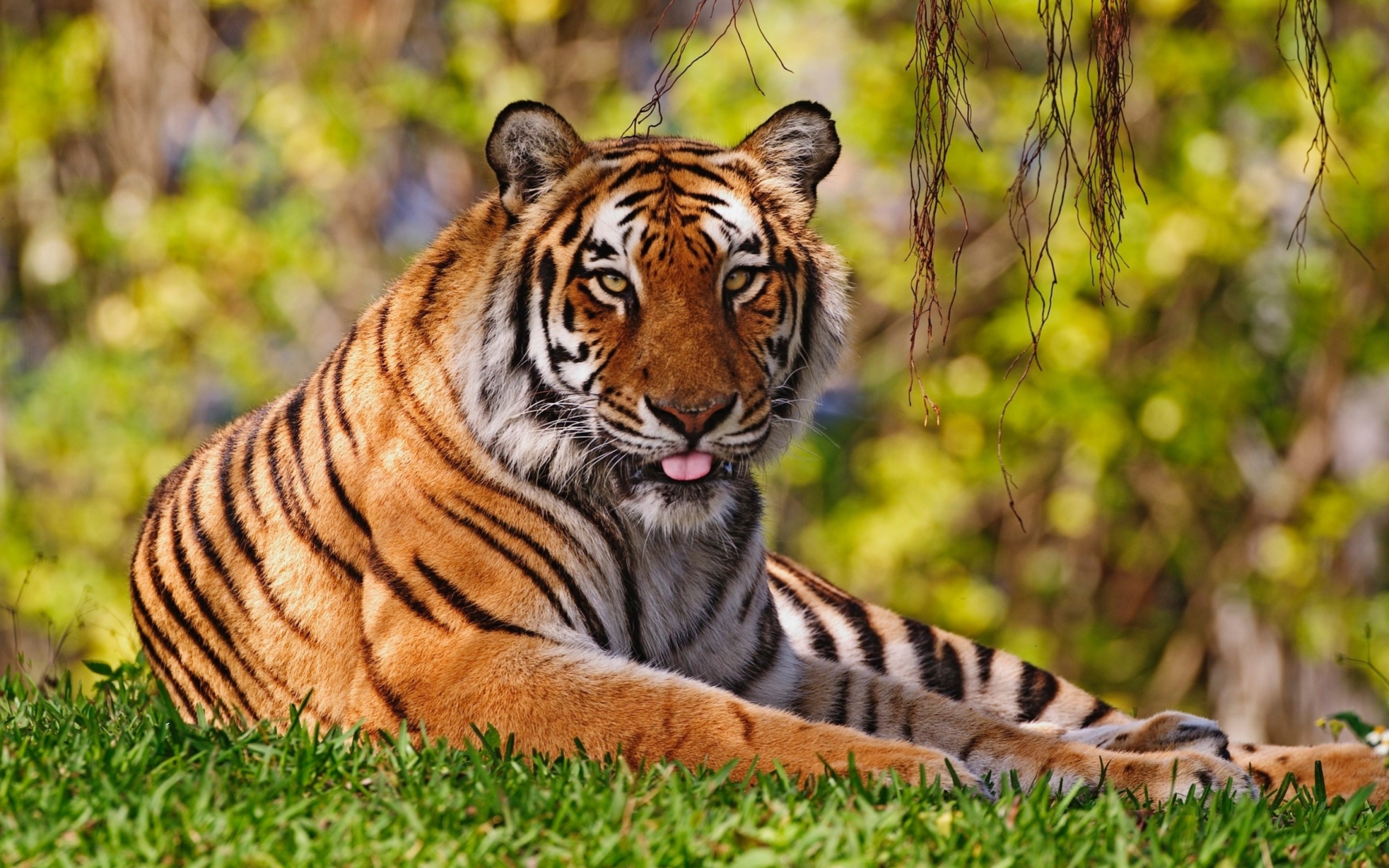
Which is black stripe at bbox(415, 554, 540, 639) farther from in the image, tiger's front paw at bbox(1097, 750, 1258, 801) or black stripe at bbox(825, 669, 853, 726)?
tiger's front paw at bbox(1097, 750, 1258, 801)

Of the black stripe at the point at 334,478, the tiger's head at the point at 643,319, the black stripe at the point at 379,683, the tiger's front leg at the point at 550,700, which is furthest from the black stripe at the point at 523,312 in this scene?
the black stripe at the point at 379,683

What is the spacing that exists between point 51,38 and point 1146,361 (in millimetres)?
7249

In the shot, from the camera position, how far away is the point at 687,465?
11.6ft

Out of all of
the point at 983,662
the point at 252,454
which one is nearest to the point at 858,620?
the point at 983,662

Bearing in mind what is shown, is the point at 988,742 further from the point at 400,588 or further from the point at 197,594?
the point at 197,594

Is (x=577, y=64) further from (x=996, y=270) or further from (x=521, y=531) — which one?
(x=521, y=531)

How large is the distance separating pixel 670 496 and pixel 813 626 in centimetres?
126

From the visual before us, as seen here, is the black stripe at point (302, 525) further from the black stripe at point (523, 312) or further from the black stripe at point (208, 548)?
the black stripe at point (523, 312)

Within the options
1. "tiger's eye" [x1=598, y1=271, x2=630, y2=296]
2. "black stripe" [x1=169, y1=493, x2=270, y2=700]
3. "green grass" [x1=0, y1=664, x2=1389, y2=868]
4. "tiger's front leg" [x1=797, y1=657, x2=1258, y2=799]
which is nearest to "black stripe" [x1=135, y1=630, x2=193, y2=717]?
"black stripe" [x1=169, y1=493, x2=270, y2=700]

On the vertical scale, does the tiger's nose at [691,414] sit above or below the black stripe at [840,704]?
above

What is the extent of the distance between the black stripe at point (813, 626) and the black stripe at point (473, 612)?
1365 mm

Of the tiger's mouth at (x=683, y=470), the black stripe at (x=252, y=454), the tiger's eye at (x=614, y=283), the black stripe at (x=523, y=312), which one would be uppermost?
the tiger's eye at (x=614, y=283)

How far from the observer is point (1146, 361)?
31.8 ft

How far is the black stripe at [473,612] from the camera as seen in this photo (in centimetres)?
338
